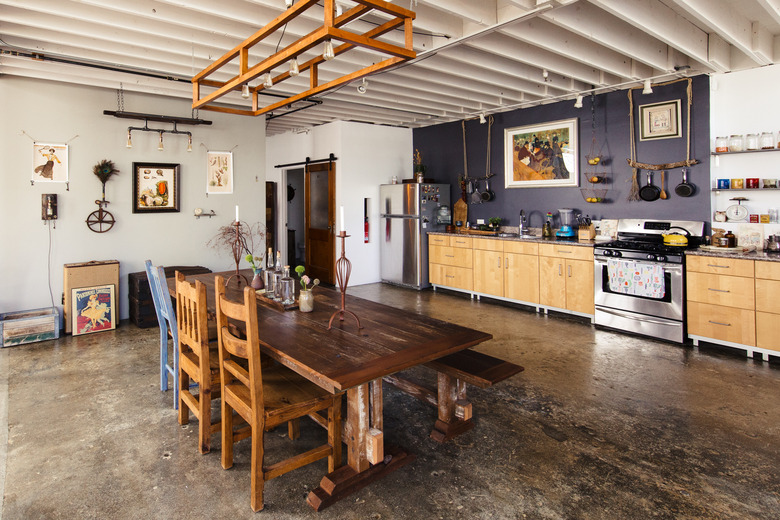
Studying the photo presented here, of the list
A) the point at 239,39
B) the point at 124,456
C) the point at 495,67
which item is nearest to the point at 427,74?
the point at 495,67

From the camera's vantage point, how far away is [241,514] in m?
2.18

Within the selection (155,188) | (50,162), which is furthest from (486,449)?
(50,162)

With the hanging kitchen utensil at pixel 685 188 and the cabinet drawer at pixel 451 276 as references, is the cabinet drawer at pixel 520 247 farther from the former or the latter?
the hanging kitchen utensil at pixel 685 188

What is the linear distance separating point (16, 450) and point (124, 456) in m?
0.67

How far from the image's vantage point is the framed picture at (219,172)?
20.6ft

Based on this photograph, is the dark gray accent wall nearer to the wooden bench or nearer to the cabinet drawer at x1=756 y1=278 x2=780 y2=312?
the cabinet drawer at x1=756 y1=278 x2=780 y2=312

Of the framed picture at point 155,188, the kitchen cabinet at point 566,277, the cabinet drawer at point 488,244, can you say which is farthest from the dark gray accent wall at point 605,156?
the framed picture at point 155,188

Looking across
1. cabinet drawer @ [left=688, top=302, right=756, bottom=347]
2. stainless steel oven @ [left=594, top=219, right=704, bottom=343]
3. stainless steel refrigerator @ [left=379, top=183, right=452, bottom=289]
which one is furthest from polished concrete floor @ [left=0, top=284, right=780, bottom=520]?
stainless steel refrigerator @ [left=379, top=183, right=452, bottom=289]

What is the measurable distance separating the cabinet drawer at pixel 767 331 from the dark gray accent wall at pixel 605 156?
4.54 ft

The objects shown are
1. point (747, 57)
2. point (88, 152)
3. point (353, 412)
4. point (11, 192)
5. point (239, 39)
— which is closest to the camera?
point (353, 412)

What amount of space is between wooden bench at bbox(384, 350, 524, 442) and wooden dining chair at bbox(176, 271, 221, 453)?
3.61 ft

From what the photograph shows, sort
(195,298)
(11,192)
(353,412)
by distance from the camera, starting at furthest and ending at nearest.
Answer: (11,192), (195,298), (353,412)

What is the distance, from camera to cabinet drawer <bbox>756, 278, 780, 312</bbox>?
409cm

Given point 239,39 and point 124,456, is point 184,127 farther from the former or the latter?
point 124,456
